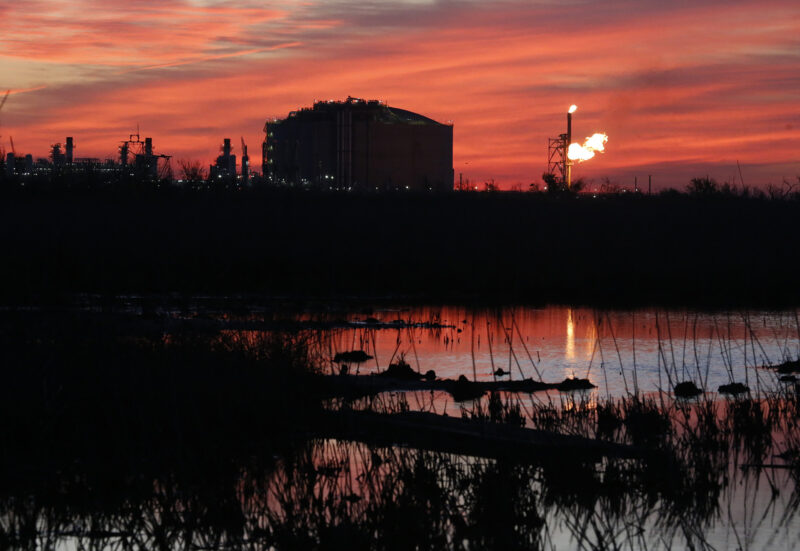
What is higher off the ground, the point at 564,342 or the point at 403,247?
the point at 403,247

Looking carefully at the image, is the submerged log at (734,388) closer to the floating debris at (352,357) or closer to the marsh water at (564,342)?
the marsh water at (564,342)

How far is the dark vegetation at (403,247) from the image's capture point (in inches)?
1235

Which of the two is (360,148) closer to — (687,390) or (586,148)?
(586,148)

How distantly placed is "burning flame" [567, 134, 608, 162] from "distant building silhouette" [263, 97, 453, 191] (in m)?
31.0

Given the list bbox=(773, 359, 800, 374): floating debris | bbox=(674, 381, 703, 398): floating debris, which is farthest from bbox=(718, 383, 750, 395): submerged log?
bbox=(773, 359, 800, 374): floating debris

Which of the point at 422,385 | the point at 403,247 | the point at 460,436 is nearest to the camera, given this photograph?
the point at 460,436

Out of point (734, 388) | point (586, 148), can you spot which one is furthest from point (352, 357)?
point (586, 148)

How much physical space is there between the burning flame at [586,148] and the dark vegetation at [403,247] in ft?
17.2

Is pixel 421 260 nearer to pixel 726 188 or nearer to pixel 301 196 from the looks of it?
pixel 301 196

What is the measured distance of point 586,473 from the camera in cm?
971

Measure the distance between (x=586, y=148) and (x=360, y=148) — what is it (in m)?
36.4

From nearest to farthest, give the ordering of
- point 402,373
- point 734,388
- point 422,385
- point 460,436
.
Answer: point 460,436 → point 734,388 → point 422,385 → point 402,373

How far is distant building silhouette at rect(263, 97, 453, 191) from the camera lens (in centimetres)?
9238

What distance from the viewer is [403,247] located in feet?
131
